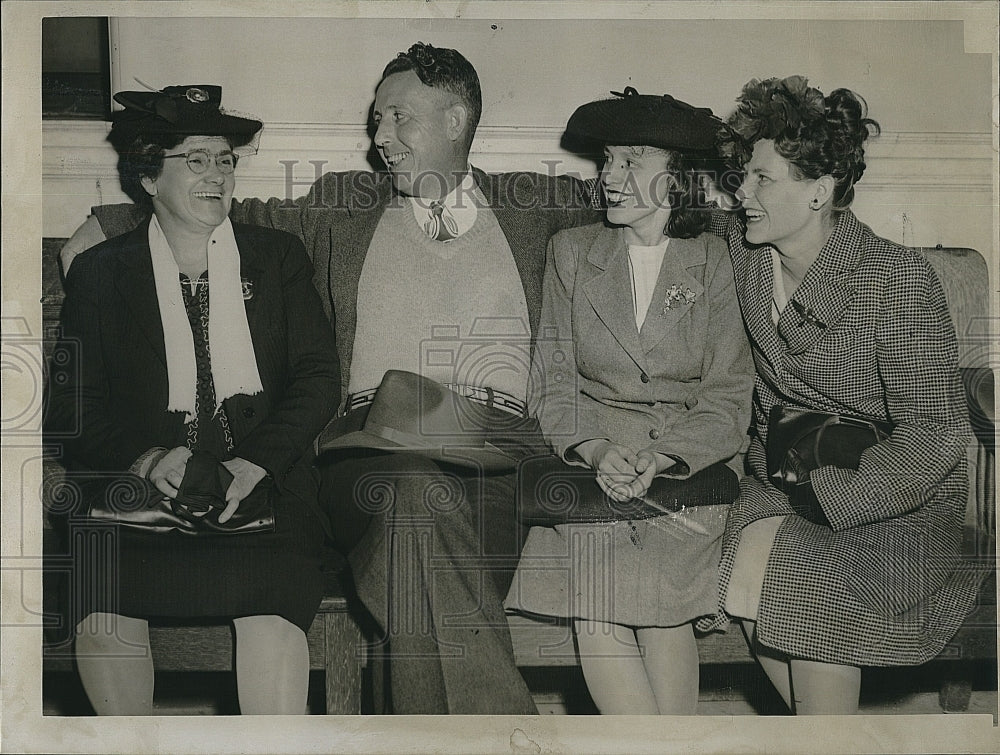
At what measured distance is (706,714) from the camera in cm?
282

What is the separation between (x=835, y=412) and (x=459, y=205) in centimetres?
118

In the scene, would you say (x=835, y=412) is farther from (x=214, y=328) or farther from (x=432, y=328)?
(x=214, y=328)

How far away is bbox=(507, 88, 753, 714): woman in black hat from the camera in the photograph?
277cm

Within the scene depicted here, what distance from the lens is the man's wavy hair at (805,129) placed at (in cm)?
282

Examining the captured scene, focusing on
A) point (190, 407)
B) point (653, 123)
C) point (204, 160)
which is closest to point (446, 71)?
point (653, 123)

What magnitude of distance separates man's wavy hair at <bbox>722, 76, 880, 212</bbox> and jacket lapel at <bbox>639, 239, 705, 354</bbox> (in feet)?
0.90

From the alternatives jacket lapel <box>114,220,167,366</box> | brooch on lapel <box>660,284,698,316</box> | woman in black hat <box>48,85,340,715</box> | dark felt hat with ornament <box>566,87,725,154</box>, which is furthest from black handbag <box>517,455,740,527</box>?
jacket lapel <box>114,220,167,366</box>

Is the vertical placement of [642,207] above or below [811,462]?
above

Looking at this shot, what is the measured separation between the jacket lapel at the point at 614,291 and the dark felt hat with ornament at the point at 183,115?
1.02m

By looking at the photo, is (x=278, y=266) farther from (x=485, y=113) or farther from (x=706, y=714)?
→ (x=706, y=714)

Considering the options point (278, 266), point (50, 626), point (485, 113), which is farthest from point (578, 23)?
point (50, 626)

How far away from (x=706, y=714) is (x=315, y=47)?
7.08 ft

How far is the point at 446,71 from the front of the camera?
288 centimetres

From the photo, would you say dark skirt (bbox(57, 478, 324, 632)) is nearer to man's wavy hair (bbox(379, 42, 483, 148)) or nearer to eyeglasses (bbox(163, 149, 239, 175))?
eyeglasses (bbox(163, 149, 239, 175))
